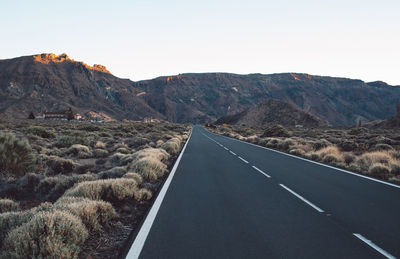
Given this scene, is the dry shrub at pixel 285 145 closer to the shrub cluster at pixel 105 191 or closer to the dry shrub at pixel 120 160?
the dry shrub at pixel 120 160

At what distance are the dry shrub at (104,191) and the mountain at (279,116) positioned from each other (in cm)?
8838

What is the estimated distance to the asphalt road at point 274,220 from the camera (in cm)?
376

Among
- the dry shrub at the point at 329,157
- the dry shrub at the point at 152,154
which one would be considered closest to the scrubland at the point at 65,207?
the dry shrub at the point at 152,154

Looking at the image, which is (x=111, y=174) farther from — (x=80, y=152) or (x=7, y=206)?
(x=80, y=152)

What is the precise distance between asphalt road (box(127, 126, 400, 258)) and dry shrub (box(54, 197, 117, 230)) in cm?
82

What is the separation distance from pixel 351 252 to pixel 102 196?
505 centimetres

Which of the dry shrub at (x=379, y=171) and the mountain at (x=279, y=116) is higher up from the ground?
the mountain at (x=279, y=116)

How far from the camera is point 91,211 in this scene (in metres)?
4.65

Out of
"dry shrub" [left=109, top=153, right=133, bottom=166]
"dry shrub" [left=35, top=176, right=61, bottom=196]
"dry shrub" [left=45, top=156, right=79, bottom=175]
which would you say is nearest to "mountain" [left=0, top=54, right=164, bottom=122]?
"dry shrub" [left=109, top=153, right=133, bottom=166]

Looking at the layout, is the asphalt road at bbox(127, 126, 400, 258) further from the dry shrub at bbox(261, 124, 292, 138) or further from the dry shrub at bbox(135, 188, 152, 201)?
the dry shrub at bbox(261, 124, 292, 138)

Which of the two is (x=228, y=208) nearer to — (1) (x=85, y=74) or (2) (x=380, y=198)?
(2) (x=380, y=198)

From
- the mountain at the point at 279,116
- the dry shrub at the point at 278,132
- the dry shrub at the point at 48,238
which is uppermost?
the mountain at the point at 279,116

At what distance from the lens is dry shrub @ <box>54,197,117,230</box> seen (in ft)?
14.7

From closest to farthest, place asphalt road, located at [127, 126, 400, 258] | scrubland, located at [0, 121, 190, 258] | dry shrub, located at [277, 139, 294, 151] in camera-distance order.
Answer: scrubland, located at [0, 121, 190, 258]
asphalt road, located at [127, 126, 400, 258]
dry shrub, located at [277, 139, 294, 151]
